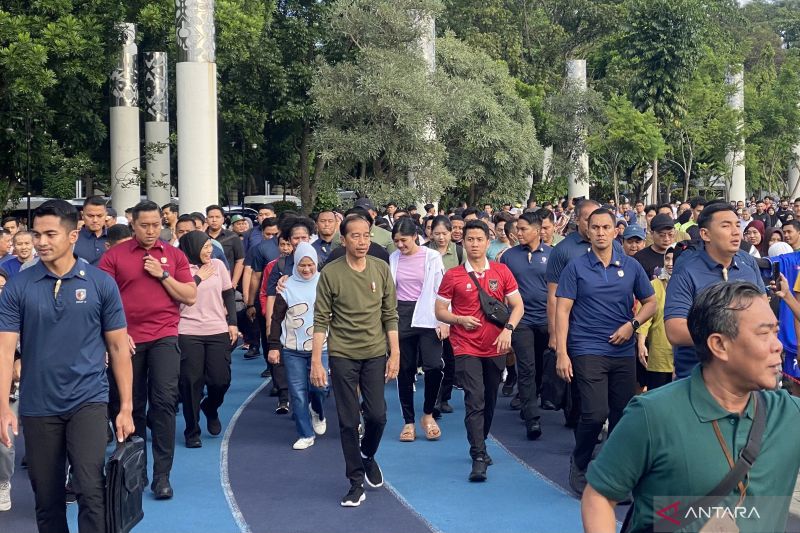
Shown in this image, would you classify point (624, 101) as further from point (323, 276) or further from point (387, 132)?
point (323, 276)

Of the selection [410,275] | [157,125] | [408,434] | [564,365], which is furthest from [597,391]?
[157,125]

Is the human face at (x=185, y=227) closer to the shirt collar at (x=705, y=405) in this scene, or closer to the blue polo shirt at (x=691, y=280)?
the blue polo shirt at (x=691, y=280)

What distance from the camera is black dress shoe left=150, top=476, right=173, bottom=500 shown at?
8469mm

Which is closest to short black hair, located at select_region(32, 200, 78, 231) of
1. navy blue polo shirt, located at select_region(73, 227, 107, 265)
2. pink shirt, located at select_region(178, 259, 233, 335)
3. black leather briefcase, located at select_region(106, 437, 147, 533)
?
black leather briefcase, located at select_region(106, 437, 147, 533)

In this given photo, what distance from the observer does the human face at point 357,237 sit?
843 cm

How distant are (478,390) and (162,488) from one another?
2.61m

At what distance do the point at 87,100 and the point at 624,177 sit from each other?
3157 cm

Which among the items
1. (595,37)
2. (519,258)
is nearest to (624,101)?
(595,37)

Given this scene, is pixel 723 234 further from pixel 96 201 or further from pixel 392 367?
pixel 96 201

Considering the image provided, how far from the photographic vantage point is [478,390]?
29.6ft

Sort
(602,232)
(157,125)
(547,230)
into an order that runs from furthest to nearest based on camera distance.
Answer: (157,125)
(547,230)
(602,232)

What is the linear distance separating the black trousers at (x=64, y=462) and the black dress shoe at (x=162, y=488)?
7.67 feet

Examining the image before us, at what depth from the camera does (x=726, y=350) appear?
339 cm

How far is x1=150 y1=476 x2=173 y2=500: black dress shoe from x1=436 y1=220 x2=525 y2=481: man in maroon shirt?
2386mm
